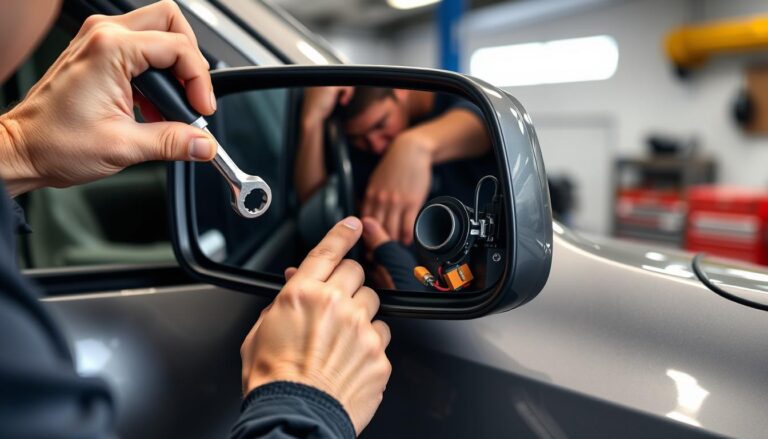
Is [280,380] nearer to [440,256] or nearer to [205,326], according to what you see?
[440,256]

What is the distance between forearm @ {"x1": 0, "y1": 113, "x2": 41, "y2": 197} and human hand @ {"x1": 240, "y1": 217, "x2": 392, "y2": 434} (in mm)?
324

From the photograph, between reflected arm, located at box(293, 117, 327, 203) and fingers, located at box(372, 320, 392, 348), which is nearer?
fingers, located at box(372, 320, 392, 348)

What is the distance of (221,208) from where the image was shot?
92 centimetres

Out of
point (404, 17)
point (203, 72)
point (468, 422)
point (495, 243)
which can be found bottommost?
point (468, 422)

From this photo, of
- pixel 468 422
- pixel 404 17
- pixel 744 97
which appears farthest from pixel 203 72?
pixel 404 17

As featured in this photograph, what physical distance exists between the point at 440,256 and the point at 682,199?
5.76 m

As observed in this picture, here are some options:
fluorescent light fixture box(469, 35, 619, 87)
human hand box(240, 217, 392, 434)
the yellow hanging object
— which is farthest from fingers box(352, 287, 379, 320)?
fluorescent light fixture box(469, 35, 619, 87)

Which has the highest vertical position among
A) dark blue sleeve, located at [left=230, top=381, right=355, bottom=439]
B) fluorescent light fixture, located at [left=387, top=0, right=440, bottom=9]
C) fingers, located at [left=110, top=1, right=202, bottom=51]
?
fluorescent light fixture, located at [left=387, top=0, right=440, bottom=9]

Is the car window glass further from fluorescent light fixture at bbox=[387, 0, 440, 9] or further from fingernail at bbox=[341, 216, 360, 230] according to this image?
fluorescent light fixture at bbox=[387, 0, 440, 9]

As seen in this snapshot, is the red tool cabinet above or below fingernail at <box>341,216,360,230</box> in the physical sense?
below

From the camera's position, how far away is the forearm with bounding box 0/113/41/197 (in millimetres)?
654

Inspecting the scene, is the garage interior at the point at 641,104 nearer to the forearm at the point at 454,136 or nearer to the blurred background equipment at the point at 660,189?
the blurred background equipment at the point at 660,189

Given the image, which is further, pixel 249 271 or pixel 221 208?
pixel 221 208

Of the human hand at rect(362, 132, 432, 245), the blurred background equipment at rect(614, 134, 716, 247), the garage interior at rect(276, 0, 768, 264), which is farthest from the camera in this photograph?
the blurred background equipment at rect(614, 134, 716, 247)
